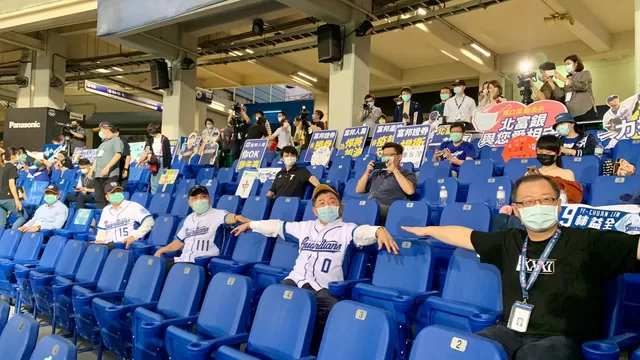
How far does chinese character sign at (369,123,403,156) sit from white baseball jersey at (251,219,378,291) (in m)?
3.71

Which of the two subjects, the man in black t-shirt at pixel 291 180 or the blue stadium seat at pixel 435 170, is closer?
the man in black t-shirt at pixel 291 180

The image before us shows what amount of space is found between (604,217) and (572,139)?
2175 millimetres

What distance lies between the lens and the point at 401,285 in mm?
2512

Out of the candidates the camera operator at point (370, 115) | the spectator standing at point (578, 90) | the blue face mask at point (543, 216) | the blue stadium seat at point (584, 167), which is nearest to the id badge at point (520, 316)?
the blue face mask at point (543, 216)

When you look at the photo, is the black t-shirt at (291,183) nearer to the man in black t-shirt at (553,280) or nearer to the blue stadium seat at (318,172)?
the blue stadium seat at (318,172)

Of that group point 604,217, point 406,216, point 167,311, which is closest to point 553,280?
point 604,217

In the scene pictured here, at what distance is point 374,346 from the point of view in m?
1.70

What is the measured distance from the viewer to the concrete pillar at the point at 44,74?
12.9 m

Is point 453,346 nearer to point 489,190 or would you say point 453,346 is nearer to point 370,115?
point 489,190

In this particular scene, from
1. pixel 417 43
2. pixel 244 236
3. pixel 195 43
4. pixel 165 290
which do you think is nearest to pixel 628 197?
pixel 244 236

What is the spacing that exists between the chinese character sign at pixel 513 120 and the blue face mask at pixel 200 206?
3371mm

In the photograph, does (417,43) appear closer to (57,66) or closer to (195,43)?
(195,43)

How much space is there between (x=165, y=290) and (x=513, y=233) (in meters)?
1.81

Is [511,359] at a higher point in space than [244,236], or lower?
lower
